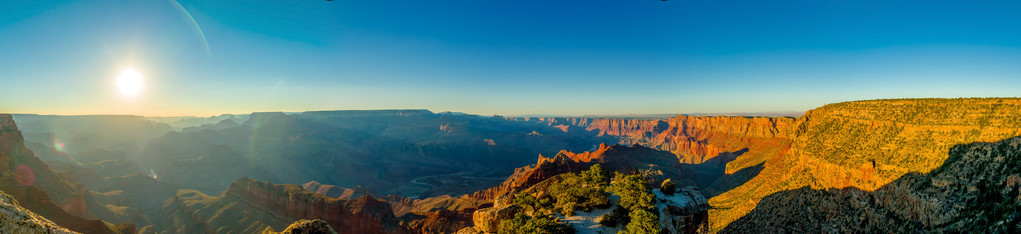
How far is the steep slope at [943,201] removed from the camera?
2453 cm

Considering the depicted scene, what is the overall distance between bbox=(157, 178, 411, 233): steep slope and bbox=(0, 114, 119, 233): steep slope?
17462 mm

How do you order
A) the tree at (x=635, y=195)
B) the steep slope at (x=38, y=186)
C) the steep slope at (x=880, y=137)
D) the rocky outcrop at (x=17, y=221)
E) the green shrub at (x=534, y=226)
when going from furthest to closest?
the steep slope at (x=38, y=186)
the steep slope at (x=880, y=137)
the tree at (x=635, y=195)
the green shrub at (x=534, y=226)
the rocky outcrop at (x=17, y=221)

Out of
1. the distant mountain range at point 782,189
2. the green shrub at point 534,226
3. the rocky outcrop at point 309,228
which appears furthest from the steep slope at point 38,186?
the green shrub at point 534,226

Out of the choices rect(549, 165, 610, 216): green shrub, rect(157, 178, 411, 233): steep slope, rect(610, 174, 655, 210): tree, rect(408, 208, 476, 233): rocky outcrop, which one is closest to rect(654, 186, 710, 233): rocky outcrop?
rect(610, 174, 655, 210): tree

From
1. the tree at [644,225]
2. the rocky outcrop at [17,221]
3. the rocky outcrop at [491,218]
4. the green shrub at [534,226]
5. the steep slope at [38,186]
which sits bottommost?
the steep slope at [38,186]

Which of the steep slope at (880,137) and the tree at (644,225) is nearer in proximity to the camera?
the tree at (644,225)

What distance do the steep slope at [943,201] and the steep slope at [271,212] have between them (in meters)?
62.4

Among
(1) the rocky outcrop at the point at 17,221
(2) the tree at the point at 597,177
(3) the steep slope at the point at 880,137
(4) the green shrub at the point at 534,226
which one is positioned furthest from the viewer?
(2) the tree at the point at 597,177

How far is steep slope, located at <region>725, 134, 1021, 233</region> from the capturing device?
80.5 feet

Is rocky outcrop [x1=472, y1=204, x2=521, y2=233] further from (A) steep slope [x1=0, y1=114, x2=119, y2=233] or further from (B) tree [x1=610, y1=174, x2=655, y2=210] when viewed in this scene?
(A) steep slope [x1=0, y1=114, x2=119, y2=233]

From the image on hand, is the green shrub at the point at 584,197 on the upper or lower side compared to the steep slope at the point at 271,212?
upper

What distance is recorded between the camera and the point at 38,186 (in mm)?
63000

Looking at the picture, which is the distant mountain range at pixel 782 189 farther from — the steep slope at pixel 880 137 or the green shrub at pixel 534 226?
the green shrub at pixel 534 226

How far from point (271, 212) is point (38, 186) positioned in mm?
41044
